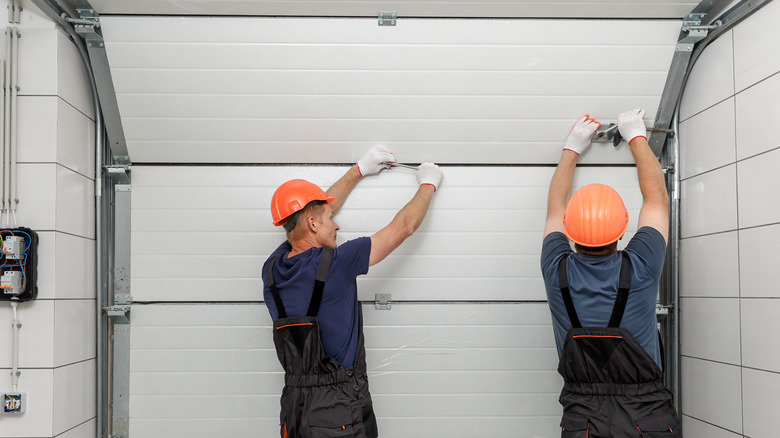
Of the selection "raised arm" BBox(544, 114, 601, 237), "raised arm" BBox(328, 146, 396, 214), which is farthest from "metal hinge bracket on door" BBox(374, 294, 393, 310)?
"raised arm" BBox(544, 114, 601, 237)

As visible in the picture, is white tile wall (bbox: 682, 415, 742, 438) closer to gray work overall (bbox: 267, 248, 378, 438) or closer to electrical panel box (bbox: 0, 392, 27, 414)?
gray work overall (bbox: 267, 248, 378, 438)

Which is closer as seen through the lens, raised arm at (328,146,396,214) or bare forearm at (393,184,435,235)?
bare forearm at (393,184,435,235)

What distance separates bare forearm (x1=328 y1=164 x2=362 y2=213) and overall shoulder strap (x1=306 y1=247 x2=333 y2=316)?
53 cm

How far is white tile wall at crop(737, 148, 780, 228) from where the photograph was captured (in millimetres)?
2244

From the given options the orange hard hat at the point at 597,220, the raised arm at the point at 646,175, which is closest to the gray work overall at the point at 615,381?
the orange hard hat at the point at 597,220

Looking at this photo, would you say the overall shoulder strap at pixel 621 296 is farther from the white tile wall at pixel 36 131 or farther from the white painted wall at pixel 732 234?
the white tile wall at pixel 36 131

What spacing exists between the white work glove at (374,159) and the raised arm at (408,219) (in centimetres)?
17

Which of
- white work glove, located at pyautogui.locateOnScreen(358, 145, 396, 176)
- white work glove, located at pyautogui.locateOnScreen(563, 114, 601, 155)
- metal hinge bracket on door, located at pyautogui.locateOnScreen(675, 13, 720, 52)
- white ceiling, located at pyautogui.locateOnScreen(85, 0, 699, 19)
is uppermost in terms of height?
white ceiling, located at pyautogui.locateOnScreen(85, 0, 699, 19)

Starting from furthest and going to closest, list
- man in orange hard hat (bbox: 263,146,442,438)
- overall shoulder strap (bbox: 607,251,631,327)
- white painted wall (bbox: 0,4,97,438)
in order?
white painted wall (bbox: 0,4,97,438), man in orange hard hat (bbox: 263,146,442,438), overall shoulder strap (bbox: 607,251,631,327)

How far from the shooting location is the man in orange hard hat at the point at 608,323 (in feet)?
6.99

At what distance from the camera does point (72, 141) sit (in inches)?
105

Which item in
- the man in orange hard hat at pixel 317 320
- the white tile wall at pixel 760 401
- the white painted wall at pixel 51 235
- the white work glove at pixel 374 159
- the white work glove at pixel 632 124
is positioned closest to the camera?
the white tile wall at pixel 760 401

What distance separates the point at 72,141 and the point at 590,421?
8.23 ft

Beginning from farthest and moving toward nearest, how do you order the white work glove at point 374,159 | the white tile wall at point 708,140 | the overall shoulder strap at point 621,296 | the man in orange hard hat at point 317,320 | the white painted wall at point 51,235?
the white work glove at point 374,159 → the white tile wall at point 708,140 → the white painted wall at point 51,235 → the man in orange hard hat at point 317,320 → the overall shoulder strap at point 621,296
